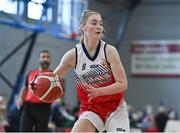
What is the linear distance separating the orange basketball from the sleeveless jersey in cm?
29

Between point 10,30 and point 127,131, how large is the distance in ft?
43.1

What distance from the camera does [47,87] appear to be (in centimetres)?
573

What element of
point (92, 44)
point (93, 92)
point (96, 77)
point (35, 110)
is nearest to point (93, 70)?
point (96, 77)

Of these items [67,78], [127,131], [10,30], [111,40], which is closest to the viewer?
[127,131]

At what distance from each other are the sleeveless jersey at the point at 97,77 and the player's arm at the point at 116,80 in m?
0.08

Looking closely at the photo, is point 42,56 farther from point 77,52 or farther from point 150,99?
point 150,99

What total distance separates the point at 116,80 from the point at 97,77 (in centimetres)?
29

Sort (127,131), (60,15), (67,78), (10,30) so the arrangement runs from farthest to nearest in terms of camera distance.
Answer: (67,78) → (10,30) → (60,15) → (127,131)

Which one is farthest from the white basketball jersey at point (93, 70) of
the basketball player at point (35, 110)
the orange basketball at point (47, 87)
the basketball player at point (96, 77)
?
the basketball player at point (35, 110)

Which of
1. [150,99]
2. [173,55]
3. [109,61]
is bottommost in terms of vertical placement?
[150,99]

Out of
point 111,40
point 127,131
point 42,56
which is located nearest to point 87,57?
point 127,131

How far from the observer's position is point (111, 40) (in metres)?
25.0

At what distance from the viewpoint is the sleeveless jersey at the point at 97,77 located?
553 cm

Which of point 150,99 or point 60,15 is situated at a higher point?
point 60,15
